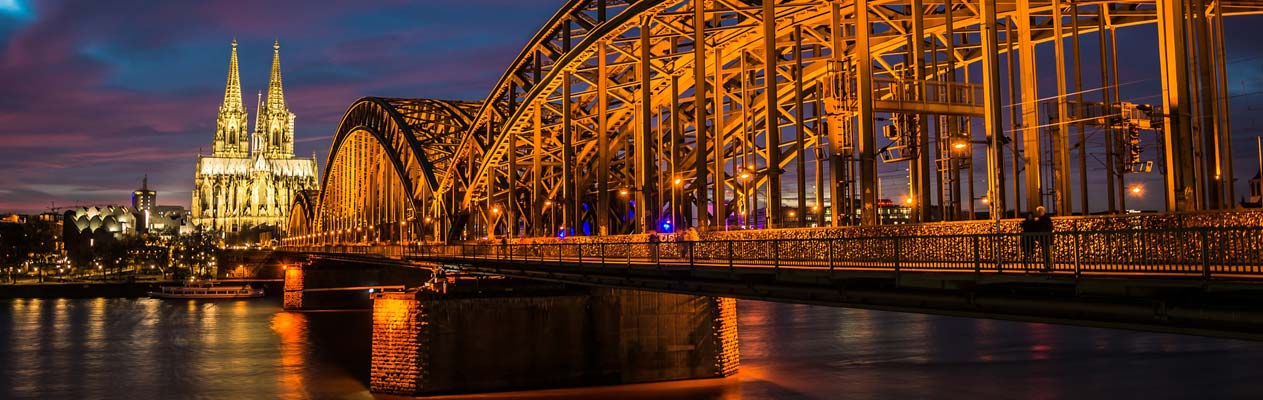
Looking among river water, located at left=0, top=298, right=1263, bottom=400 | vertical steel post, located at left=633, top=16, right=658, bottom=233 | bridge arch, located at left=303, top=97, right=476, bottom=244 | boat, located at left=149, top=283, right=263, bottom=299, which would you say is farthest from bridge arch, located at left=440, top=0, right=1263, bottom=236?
boat, located at left=149, top=283, right=263, bottom=299

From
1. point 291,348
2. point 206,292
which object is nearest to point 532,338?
point 291,348

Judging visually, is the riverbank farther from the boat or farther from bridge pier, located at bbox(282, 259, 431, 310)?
bridge pier, located at bbox(282, 259, 431, 310)

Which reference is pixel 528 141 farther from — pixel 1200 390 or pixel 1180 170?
pixel 1180 170

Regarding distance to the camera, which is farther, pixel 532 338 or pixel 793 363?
pixel 793 363

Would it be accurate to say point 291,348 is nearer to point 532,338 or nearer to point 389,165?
point 532,338

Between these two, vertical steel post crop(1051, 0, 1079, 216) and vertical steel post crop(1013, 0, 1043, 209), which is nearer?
vertical steel post crop(1013, 0, 1043, 209)

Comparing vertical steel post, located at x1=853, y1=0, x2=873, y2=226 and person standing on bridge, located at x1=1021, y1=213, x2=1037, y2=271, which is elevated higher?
vertical steel post, located at x1=853, y1=0, x2=873, y2=226

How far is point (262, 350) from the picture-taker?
6656 cm

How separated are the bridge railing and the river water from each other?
15527 millimetres

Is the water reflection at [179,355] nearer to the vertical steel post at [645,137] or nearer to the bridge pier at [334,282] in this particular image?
the bridge pier at [334,282]

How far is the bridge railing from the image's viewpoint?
17172 mm

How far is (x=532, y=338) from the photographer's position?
42938 mm

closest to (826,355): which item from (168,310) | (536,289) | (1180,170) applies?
(536,289)

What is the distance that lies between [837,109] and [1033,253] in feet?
56.1
